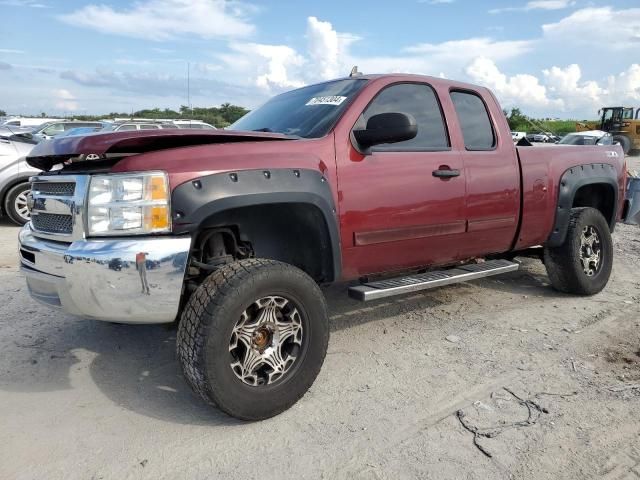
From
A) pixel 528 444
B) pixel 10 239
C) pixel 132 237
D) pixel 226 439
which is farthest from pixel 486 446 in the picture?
pixel 10 239

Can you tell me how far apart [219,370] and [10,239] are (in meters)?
5.93

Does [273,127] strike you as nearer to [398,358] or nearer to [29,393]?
[398,358]

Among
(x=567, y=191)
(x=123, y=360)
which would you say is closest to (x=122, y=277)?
(x=123, y=360)

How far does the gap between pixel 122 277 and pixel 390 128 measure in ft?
5.56

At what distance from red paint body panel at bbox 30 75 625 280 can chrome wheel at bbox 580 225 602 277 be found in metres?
0.61

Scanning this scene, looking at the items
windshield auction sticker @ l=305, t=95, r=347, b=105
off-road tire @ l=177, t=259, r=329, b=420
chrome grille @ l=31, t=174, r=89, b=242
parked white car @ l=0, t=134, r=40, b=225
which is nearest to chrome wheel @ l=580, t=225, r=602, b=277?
windshield auction sticker @ l=305, t=95, r=347, b=105

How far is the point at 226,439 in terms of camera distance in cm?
263

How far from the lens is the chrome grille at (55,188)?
275cm

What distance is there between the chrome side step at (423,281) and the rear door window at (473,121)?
0.95m

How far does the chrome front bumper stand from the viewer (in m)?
2.47

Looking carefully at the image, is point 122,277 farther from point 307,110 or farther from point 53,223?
point 307,110

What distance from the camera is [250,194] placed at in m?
2.77

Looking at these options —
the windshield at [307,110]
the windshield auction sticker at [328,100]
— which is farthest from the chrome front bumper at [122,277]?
the windshield auction sticker at [328,100]

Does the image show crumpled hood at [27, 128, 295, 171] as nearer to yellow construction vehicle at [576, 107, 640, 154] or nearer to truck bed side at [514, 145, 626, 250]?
truck bed side at [514, 145, 626, 250]
